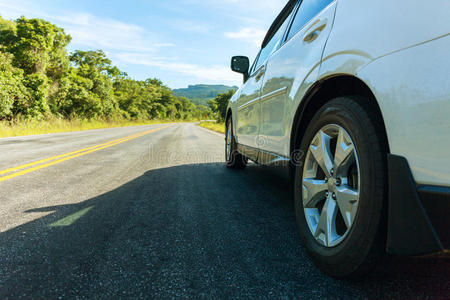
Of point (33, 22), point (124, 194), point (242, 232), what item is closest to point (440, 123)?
point (242, 232)

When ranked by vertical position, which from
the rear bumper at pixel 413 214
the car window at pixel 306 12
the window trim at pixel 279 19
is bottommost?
the rear bumper at pixel 413 214

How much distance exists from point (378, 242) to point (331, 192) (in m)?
0.35

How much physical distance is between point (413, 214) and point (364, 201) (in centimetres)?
20

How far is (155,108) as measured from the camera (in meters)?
77.8

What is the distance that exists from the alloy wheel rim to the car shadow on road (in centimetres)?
25

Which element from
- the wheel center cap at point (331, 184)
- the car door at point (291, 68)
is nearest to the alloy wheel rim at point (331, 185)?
the wheel center cap at point (331, 184)

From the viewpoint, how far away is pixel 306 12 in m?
2.21

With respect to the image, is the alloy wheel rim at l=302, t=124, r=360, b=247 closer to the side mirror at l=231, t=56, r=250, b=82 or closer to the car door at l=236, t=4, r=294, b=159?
the car door at l=236, t=4, r=294, b=159

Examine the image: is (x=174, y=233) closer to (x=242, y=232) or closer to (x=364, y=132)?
(x=242, y=232)

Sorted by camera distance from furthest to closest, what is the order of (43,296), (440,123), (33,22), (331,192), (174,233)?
(33,22), (174,233), (331,192), (43,296), (440,123)

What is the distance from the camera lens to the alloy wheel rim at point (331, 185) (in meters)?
1.30

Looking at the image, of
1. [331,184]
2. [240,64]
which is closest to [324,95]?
[331,184]

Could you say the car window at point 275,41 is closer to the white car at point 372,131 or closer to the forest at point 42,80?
the white car at point 372,131

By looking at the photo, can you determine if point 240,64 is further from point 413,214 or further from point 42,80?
point 42,80
